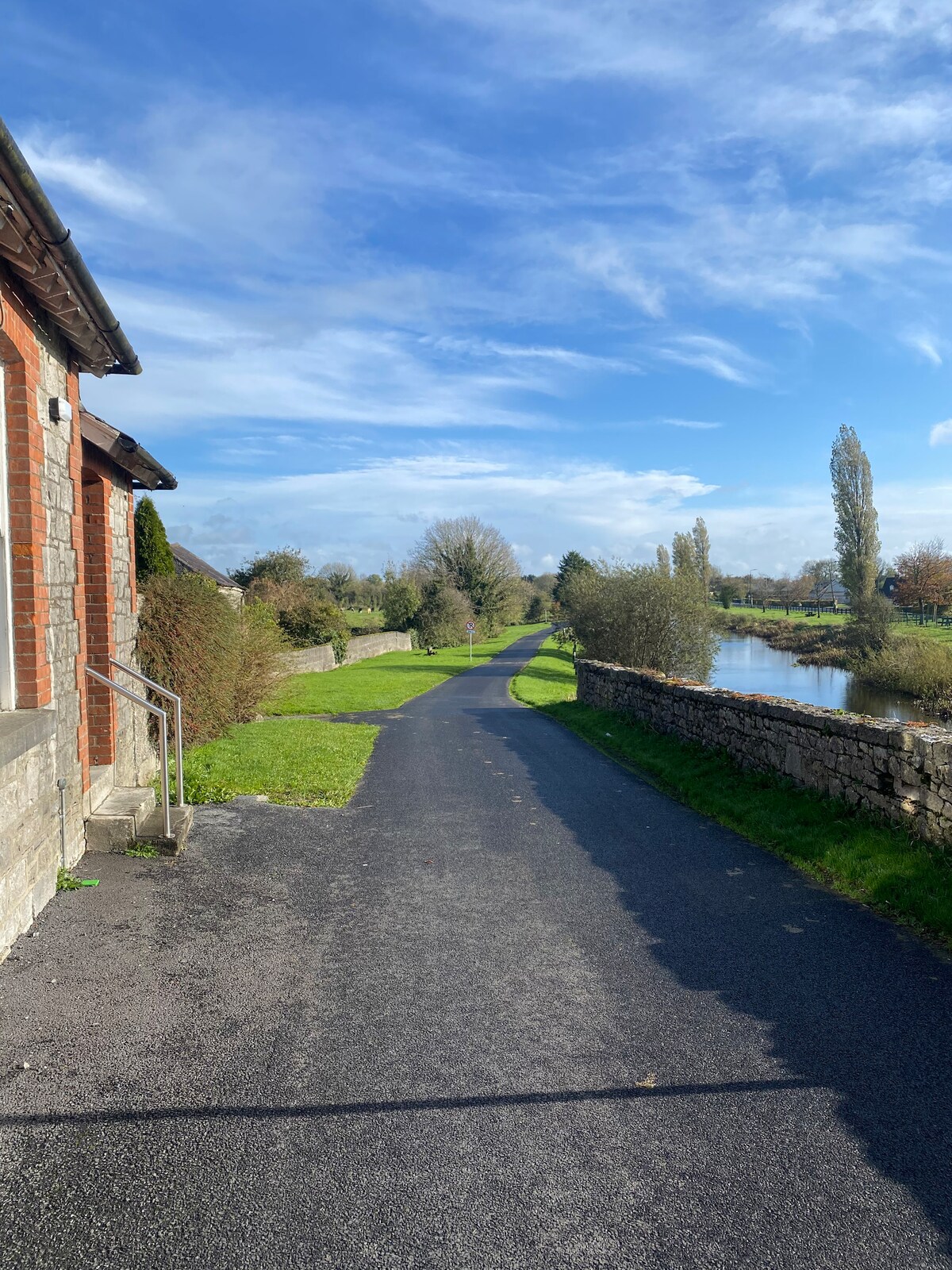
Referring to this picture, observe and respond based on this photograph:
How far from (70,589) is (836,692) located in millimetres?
34040

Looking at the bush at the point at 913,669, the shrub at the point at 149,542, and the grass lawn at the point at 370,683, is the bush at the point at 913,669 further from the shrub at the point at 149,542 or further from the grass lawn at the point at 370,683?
the shrub at the point at 149,542

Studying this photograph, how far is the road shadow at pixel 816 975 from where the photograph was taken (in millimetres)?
3225

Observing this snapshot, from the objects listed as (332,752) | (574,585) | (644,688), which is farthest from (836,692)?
(332,752)

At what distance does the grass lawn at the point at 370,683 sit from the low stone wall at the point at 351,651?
42cm

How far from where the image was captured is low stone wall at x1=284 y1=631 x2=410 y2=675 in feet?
105

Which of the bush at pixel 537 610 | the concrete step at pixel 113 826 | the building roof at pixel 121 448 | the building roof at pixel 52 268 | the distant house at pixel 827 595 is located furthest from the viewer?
the bush at pixel 537 610

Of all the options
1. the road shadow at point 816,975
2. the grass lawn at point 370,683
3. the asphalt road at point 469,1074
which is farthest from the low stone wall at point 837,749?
the grass lawn at point 370,683

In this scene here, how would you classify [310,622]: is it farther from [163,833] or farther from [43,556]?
[43,556]

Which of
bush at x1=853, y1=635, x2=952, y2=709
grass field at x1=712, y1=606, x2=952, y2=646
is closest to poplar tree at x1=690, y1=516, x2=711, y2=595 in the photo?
grass field at x1=712, y1=606, x2=952, y2=646

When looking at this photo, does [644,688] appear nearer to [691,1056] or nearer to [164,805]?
[164,805]

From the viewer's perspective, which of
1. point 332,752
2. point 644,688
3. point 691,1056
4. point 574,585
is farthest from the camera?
point 574,585

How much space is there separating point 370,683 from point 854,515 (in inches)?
1373

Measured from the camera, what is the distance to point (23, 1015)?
3.93 meters

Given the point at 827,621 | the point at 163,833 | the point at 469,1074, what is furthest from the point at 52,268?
the point at 827,621
